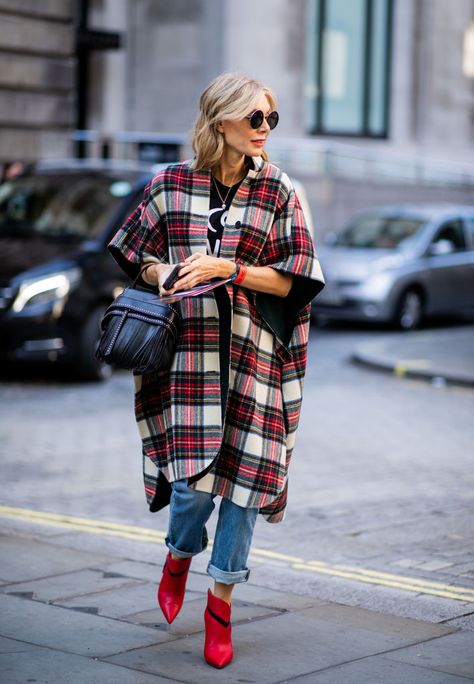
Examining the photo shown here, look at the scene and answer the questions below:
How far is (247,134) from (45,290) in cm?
767

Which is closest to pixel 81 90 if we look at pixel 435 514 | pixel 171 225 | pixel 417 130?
pixel 417 130

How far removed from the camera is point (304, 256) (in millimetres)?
4527

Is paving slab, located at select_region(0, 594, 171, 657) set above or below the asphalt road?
above

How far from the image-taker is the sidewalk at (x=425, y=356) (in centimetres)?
1297

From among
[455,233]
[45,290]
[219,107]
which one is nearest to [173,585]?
[219,107]

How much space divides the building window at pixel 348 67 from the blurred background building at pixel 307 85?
0.09ft

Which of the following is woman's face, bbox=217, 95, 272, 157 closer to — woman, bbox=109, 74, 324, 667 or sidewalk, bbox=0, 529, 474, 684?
woman, bbox=109, 74, 324, 667

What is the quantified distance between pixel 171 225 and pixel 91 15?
21.8 m

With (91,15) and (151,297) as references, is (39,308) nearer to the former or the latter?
(151,297)

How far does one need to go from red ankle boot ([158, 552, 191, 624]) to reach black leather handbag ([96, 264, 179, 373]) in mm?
706

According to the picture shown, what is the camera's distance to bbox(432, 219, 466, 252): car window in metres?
18.8

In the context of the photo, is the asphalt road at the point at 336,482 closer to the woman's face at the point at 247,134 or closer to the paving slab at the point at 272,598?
the paving slab at the point at 272,598

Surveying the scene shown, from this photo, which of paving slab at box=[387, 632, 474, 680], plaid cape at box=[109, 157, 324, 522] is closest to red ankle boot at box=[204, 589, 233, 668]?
plaid cape at box=[109, 157, 324, 522]

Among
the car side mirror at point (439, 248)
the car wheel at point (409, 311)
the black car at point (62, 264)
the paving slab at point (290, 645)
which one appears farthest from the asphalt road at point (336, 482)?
the car side mirror at point (439, 248)
